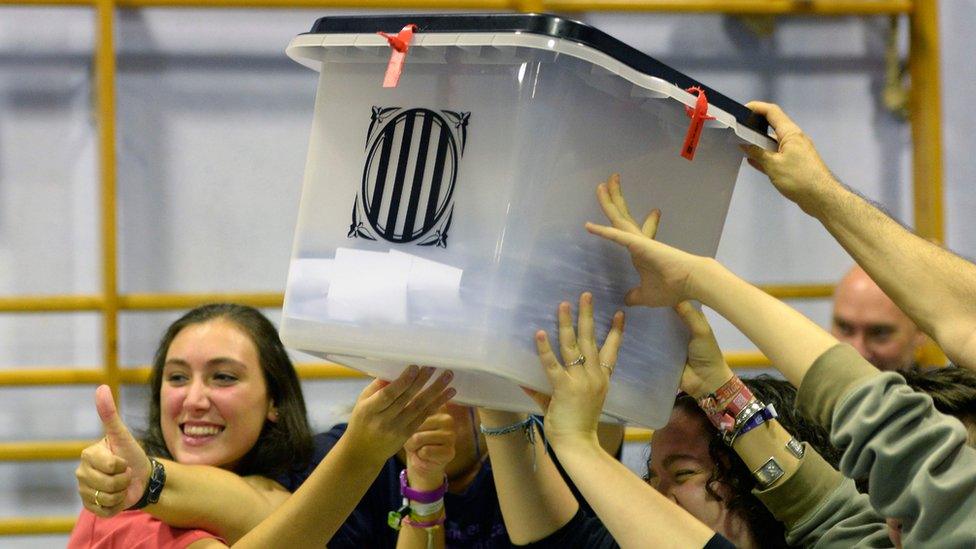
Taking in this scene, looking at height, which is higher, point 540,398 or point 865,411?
point 865,411

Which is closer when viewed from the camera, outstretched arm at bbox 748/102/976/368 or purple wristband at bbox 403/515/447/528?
outstretched arm at bbox 748/102/976/368

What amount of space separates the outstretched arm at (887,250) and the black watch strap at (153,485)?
817 millimetres

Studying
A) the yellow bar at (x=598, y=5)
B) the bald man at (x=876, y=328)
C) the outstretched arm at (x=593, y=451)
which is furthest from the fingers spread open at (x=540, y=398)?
the yellow bar at (x=598, y=5)

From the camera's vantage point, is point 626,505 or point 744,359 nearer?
point 626,505

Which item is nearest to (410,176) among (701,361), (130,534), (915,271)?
(701,361)

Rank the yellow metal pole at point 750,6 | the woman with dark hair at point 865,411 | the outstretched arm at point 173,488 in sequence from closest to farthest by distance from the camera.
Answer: the woman with dark hair at point 865,411 < the outstretched arm at point 173,488 < the yellow metal pole at point 750,6

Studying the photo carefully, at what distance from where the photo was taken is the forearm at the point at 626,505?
115 centimetres

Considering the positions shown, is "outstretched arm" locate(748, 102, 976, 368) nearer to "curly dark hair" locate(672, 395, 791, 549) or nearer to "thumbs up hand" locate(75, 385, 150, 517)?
"curly dark hair" locate(672, 395, 791, 549)

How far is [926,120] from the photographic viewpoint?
9.78ft

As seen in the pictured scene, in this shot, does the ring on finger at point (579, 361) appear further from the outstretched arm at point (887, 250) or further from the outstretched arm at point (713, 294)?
the outstretched arm at point (887, 250)

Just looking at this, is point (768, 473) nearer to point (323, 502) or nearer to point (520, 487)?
point (520, 487)

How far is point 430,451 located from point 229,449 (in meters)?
0.38

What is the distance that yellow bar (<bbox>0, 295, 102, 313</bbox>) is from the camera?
273 cm

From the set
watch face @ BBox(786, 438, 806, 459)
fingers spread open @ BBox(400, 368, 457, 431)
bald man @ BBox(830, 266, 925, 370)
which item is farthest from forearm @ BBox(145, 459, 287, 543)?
bald man @ BBox(830, 266, 925, 370)
